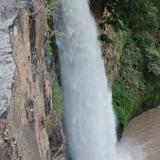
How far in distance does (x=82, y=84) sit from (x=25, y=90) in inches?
241

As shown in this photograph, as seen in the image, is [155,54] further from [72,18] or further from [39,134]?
[39,134]

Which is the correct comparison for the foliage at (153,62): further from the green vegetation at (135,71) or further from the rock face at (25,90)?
the rock face at (25,90)

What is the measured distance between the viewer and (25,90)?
19.8 ft

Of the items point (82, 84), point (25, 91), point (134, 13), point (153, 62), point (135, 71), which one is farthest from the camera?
point (153, 62)

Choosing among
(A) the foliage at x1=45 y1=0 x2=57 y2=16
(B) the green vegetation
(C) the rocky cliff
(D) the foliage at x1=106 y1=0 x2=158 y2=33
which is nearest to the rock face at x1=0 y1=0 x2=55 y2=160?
(C) the rocky cliff

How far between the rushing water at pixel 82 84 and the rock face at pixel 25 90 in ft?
10.3

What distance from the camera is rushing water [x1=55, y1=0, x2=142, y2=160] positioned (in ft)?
37.2

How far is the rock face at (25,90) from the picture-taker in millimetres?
4901

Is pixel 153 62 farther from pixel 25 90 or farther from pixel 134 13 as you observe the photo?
pixel 25 90

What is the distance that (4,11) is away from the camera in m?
6.30

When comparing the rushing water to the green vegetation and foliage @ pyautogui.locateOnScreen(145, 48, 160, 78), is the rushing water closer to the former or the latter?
the green vegetation

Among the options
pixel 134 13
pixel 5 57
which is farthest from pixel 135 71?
pixel 5 57

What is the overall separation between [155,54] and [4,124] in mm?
12255

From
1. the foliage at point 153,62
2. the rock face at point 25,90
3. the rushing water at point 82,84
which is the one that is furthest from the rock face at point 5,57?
the foliage at point 153,62
